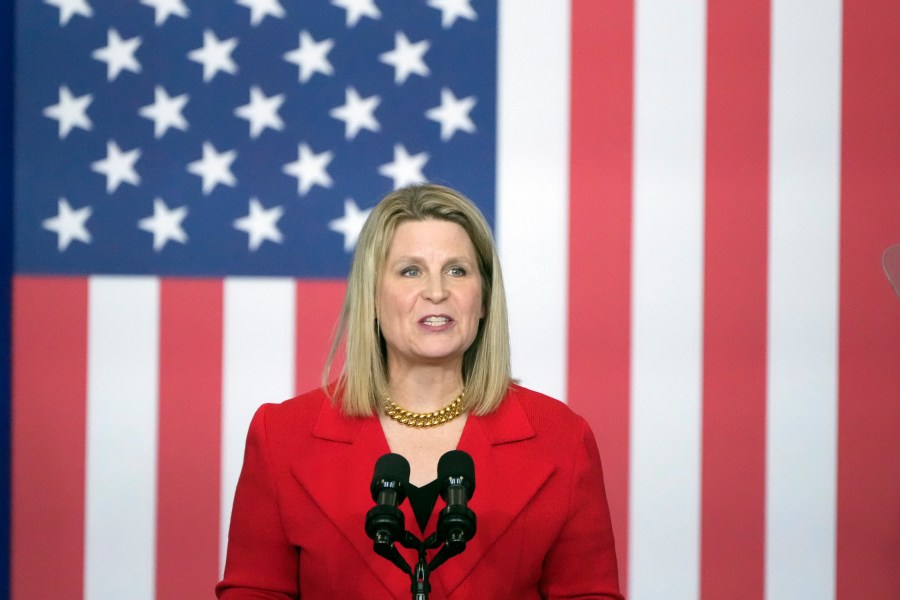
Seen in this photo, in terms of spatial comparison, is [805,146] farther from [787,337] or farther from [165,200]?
[165,200]

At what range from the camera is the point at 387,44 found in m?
2.99

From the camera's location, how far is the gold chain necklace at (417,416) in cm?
193

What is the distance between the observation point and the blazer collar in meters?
1.80

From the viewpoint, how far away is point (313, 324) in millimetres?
2986

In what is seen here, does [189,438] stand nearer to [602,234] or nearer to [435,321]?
[602,234]

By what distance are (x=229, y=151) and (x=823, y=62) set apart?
1662 mm

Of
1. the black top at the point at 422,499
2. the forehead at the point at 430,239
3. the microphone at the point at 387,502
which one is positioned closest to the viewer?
the microphone at the point at 387,502

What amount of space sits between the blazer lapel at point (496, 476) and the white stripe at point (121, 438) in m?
1.39

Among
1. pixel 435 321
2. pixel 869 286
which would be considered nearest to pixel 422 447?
pixel 435 321

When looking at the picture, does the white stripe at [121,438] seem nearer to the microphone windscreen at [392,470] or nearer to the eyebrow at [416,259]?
the eyebrow at [416,259]

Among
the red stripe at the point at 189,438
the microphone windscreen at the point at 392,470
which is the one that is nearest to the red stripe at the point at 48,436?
the red stripe at the point at 189,438

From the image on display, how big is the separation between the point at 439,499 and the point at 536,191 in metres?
1.33

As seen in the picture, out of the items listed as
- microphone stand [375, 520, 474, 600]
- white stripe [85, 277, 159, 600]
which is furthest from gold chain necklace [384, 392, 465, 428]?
white stripe [85, 277, 159, 600]

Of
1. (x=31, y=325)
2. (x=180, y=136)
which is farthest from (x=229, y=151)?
(x=31, y=325)
